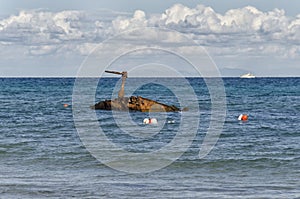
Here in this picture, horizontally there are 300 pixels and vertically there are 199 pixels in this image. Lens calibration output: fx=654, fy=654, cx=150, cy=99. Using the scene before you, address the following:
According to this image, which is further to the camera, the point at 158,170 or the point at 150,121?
the point at 150,121

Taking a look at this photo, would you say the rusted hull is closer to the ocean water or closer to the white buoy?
the white buoy

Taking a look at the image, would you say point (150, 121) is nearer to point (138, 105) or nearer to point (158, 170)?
point (138, 105)

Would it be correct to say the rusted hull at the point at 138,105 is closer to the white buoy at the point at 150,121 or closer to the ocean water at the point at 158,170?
the white buoy at the point at 150,121

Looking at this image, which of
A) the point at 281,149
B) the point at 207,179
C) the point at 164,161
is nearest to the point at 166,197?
the point at 207,179

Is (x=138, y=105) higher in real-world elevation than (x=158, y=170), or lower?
higher

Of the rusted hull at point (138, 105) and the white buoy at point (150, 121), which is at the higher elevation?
the rusted hull at point (138, 105)

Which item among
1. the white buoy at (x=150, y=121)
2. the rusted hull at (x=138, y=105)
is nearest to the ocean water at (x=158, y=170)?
Answer: the white buoy at (x=150, y=121)

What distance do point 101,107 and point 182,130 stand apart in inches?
574

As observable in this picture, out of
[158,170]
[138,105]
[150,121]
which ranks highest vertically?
[138,105]

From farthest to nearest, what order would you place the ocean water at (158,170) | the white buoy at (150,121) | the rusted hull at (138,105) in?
1. the rusted hull at (138,105)
2. the white buoy at (150,121)
3. the ocean water at (158,170)

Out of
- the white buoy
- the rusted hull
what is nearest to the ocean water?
the white buoy

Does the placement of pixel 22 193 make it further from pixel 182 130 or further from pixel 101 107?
pixel 101 107

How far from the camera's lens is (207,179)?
23.2 m

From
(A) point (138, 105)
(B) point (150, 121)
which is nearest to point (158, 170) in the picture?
Answer: (B) point (150, 121)
